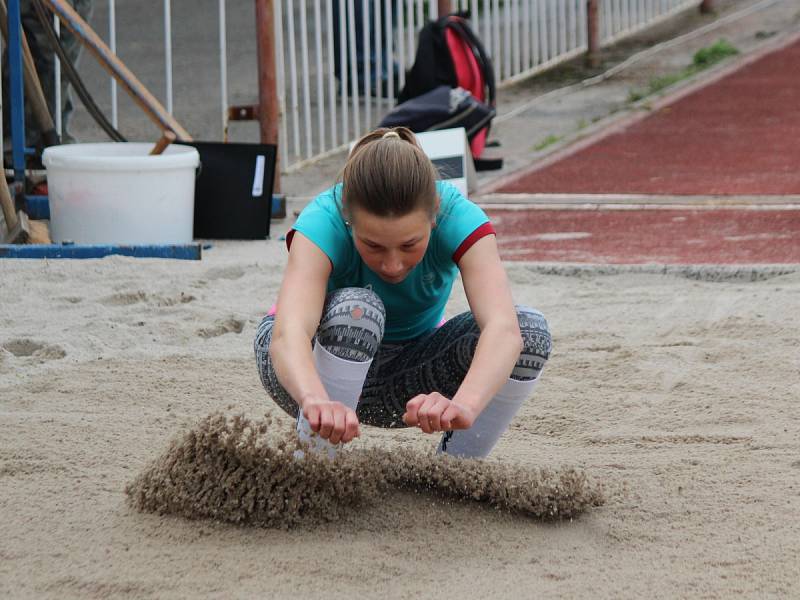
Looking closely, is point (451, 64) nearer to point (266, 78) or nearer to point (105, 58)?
point (266, 78)

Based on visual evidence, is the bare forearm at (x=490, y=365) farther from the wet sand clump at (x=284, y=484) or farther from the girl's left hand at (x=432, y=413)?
the wet sand clump at (x=284, y=484)

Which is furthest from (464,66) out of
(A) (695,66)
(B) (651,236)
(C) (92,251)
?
(A) (695,66)

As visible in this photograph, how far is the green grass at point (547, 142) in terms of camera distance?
24.1ft

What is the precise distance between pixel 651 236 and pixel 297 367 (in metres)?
3.37

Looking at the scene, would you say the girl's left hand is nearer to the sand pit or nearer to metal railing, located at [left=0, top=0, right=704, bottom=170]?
the sand pit

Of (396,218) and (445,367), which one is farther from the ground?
(396,218)

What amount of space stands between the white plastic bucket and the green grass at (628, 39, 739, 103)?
4.45 m

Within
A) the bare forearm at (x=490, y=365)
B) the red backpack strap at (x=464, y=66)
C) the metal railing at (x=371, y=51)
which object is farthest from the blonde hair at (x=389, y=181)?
the red backpack strap at (x=464, y=66)

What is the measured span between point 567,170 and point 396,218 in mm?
4855

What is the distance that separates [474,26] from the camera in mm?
8484

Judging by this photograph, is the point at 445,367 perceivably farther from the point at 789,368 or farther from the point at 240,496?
the point at 789,368

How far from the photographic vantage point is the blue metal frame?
448 centimetres

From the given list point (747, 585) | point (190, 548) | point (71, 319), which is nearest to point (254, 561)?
point (190, 548)

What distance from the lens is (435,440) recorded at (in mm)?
2793
